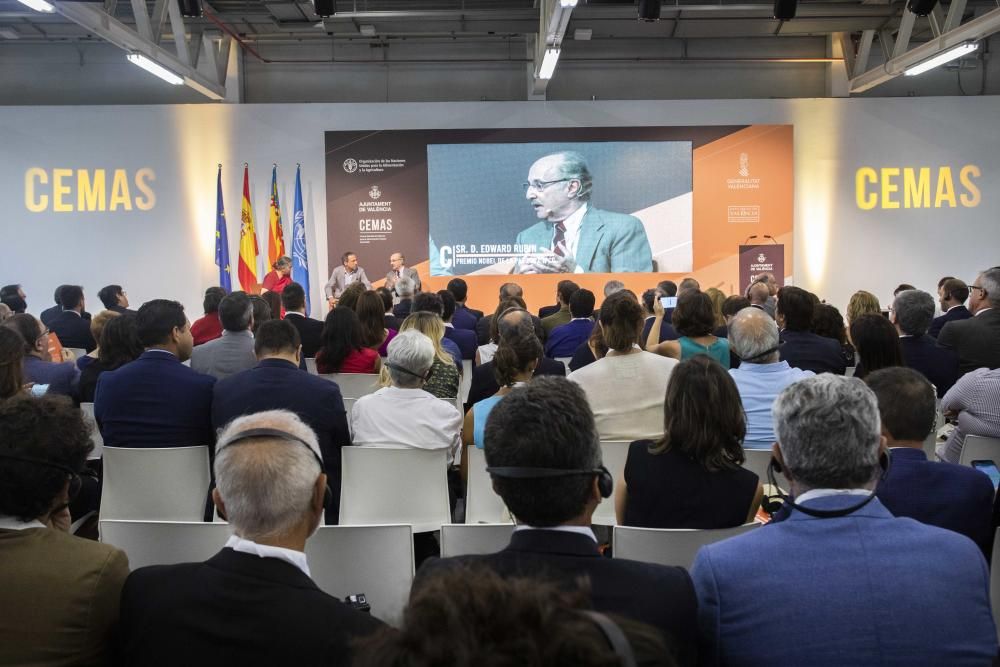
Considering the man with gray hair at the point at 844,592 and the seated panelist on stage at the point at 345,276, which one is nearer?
the man with gray hair at the point at 844,592

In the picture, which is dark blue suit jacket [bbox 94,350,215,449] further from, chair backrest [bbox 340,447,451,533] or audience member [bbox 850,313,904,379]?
audience member [bbox 850,313,904,379]

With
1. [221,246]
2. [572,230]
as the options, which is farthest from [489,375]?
[221,246]

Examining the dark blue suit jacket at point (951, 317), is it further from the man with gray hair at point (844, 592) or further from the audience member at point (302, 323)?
the man with gray hair at point (844, 592)

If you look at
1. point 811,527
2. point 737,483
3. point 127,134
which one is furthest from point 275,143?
point 811,527

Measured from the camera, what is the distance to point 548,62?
10203 millimetres

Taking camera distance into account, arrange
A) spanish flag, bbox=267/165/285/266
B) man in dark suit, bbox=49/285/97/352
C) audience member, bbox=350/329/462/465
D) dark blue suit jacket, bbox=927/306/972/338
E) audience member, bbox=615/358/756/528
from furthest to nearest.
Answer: spanish flag, bbox=267/165/285/266 < man in dark suit, bbox=49/285/97/352 < dark blue suit jacket, bbox=927/306/972/338 < audience member, bbox=350/329/462/465 < audience member, bbox=615/358/756/528

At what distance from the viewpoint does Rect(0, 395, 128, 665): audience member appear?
163cm

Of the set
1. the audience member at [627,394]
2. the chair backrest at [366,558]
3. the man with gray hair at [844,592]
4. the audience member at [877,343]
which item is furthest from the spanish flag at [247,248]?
the man with gray hair at [844,592]

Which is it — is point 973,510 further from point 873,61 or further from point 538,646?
point 873,61

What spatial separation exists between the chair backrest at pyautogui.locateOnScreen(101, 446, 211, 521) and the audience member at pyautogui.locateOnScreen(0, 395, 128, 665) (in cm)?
168

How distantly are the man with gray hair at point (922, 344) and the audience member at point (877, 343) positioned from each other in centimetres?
89

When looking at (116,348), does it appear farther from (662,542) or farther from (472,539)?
(662,542)

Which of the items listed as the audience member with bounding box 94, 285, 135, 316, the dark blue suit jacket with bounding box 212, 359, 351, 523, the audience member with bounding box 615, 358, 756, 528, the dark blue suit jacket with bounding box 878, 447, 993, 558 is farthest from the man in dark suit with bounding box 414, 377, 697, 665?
the audience member with bounding box 94, 285, 135, 316

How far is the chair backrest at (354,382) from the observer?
16.1 ft
